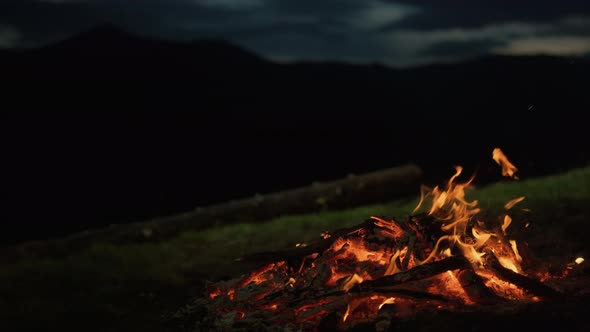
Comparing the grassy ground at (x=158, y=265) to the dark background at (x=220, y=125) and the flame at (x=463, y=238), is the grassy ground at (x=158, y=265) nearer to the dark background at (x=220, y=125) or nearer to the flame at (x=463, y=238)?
the flame at (x=463, y=238)

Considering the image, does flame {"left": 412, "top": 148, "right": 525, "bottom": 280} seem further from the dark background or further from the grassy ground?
the dark background

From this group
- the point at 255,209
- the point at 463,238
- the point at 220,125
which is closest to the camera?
the point at 463,238

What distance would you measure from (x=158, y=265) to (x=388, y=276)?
3673 mm

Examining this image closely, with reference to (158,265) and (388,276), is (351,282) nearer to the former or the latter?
(388,276)

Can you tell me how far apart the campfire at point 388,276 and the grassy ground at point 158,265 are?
3.04 ft

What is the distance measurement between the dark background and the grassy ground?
8.21 feet

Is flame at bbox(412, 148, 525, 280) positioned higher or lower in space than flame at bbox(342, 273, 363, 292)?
higher

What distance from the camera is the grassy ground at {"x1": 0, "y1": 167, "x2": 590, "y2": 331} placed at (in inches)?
217

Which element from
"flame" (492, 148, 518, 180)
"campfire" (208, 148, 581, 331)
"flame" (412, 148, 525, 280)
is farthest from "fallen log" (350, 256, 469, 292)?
"flame" (492, 148, 518, 180)

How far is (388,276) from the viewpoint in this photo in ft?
15.0

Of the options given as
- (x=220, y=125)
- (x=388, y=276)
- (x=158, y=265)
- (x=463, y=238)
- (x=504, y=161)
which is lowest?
(x=158, y=265)

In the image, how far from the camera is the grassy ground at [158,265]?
5516 millimetres

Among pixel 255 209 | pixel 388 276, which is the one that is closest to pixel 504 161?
pixel 388 276

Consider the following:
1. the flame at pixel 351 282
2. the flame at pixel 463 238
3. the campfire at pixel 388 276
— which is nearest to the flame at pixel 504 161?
the campfire at pixel 388 276
